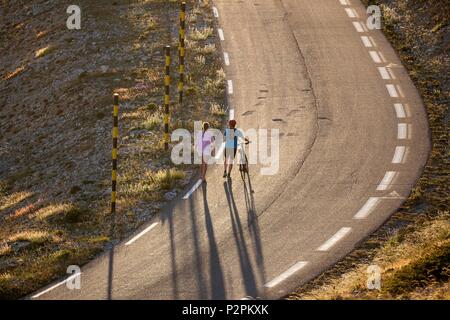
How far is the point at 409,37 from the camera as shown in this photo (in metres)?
33.2

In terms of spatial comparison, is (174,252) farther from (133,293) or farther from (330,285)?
(330,285)

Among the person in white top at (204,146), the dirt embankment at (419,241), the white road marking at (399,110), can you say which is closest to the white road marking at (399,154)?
the dirt embankment at (419,241)

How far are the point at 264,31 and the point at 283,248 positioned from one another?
691 inches

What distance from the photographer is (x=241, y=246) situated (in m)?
19.5

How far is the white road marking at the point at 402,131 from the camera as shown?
25.7 m

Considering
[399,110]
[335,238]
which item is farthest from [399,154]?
[335,238]

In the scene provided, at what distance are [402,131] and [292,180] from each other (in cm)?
478

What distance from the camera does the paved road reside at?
718 inches

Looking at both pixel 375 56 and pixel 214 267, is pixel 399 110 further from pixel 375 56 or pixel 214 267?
pixel 214 267

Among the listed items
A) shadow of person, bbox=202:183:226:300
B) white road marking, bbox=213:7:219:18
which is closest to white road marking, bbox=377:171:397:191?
shadow of person, bbox=202:183:226:300

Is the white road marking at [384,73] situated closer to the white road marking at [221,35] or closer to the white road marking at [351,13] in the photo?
the white road marking at [351,13]

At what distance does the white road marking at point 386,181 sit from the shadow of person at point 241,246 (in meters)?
3.79

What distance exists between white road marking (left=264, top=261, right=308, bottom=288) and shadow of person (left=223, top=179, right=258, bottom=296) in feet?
1.07
